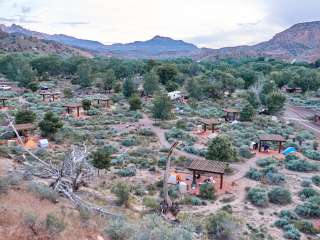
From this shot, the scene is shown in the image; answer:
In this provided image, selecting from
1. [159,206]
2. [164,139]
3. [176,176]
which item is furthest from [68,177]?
[164,139]

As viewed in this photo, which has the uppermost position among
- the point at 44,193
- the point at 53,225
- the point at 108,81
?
the point at 108,81

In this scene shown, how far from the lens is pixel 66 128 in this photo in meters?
34.0

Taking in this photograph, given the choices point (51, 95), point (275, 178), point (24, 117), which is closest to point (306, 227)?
point (275, 178)

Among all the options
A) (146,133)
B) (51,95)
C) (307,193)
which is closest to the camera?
(307,193)

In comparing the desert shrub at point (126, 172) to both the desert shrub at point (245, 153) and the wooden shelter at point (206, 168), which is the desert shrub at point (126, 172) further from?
the desert shrub at point (245, 153)

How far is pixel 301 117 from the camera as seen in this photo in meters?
47.7

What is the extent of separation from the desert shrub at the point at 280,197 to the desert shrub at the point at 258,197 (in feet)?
1.32

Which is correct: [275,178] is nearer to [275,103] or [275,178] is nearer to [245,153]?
[245,153]

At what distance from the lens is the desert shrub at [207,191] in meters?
19.8

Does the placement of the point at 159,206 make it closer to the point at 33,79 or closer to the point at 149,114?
the point at 149,114

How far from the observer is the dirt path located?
41.0m

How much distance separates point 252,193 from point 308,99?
4668 cm

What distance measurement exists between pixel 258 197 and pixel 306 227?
10.9ft

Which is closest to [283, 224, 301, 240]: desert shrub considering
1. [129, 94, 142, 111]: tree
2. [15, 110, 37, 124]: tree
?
[15, 110, 37, 124]: tree
